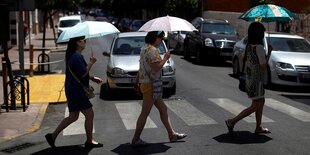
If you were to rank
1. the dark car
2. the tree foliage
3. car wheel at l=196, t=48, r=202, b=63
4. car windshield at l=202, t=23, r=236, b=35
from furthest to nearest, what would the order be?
car windshield at l=202, t=23, r=236, b=35 → the tree foliage → car wheel at l=196, t=48, r=202, b=63 → the dark car

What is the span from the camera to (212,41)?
20953 millimetres

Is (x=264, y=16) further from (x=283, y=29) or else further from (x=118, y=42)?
(x=283, y=29)

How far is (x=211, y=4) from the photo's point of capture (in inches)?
1617

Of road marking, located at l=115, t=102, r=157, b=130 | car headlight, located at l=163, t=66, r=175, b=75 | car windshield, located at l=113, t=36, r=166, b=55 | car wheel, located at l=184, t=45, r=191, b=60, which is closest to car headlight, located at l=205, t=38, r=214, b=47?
car wheel, located at l=184, t=45, r=191, b=60

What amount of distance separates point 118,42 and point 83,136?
579cm

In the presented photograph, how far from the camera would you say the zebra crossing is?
376 inches

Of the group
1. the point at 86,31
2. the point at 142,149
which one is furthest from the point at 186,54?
the point at 142,149

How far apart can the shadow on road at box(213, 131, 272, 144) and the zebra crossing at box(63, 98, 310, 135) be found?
1117 mm

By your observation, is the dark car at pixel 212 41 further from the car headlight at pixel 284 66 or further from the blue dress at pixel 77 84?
the blue dress at pixel 77 84

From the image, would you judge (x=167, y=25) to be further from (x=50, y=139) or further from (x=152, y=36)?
(x=50, y=139)

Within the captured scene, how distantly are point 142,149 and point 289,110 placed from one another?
178 inches

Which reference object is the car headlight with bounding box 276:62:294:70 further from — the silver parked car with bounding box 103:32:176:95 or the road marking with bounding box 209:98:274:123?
the silver parked car with bounding box 103:32:176:95

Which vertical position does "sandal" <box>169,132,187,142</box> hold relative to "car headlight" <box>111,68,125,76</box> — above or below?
below

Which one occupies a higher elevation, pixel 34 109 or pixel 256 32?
pixel 256 32
